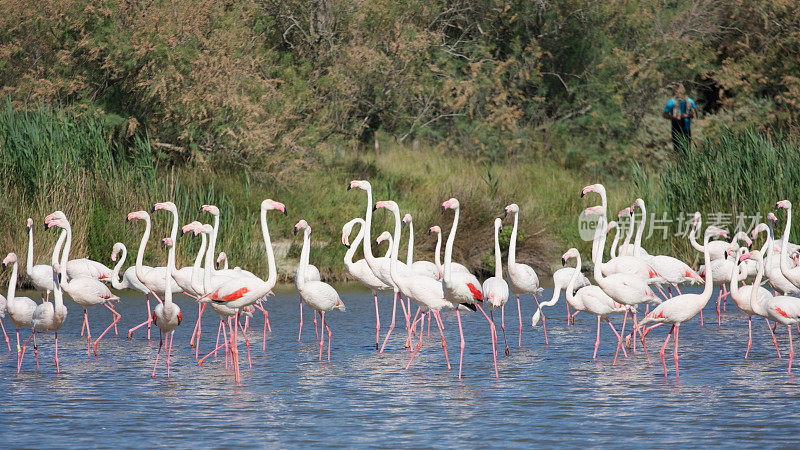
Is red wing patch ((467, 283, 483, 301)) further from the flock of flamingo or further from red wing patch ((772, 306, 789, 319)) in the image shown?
red wing patch ((772, 306, 789, 319))

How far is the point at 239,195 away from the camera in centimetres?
1847

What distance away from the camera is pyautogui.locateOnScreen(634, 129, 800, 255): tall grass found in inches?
665

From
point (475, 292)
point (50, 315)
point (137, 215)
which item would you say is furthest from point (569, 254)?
point (50, 315)

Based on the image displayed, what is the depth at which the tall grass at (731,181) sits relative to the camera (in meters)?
16.9

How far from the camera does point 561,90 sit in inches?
1132

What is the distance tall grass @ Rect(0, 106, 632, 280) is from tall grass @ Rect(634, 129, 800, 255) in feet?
5.16

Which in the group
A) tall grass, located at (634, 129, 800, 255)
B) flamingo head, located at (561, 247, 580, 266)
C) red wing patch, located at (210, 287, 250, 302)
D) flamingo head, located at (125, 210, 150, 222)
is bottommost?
red wing patch, located at (210, 287, 250, 302)

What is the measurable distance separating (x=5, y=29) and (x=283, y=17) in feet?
25.2

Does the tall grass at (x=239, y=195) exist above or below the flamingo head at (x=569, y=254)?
above

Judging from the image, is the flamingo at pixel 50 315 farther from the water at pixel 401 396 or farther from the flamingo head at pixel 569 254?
the flamingo head at pixel 569 254

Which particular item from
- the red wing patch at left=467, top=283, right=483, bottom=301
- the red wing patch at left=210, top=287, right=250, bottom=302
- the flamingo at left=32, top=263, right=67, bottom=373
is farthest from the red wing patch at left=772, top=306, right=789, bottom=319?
the flamingo at left=32, top=263, right=67, bottom=373

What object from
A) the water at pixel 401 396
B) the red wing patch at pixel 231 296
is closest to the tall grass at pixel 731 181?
the water at pixel 401 396

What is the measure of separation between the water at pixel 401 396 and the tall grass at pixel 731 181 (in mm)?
5503

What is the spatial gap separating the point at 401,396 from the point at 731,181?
35.1ft
